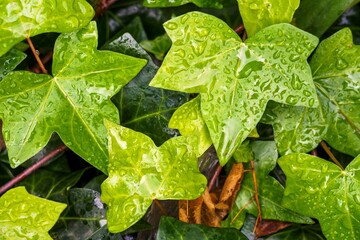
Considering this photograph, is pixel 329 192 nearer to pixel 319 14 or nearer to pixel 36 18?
pixel 319 14

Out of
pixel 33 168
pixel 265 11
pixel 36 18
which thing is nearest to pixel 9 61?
pixel 36 18

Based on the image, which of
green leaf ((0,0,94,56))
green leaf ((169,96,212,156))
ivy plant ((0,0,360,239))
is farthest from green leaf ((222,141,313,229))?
green leaf ((0,0,94,56))

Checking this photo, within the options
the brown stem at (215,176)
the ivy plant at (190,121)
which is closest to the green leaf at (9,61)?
the ivy plant at (190,121)

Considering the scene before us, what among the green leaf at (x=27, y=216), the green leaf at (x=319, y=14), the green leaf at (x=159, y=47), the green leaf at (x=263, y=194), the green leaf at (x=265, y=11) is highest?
the green leaf at (x=265, y=11)

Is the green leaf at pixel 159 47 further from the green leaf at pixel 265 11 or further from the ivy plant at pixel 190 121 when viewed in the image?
the green leaf at pixel 265 11

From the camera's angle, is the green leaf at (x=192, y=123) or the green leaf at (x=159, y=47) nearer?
the green leaf at (x=192, y=123)

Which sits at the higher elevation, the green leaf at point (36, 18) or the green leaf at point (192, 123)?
the green leaf at point (36, 18)

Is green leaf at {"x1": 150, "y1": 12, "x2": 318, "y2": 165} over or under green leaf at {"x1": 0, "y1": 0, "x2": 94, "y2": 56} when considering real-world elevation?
under

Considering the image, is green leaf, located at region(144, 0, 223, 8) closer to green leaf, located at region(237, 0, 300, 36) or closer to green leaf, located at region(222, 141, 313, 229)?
green leaf, located at region(237, 0, 300, 36)
